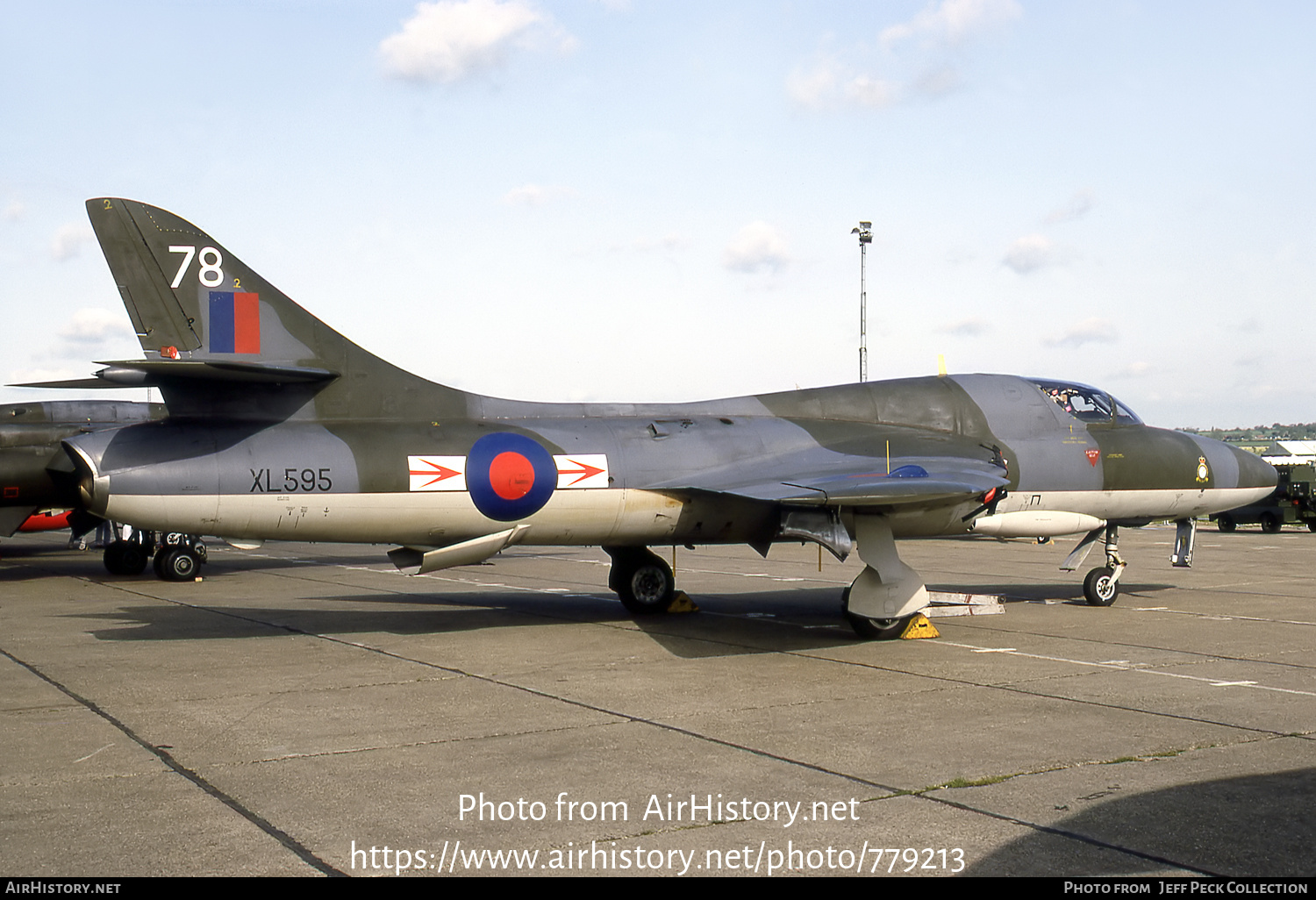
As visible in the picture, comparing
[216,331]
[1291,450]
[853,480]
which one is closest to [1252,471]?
[853,480]

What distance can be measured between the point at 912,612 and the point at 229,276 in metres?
8.34

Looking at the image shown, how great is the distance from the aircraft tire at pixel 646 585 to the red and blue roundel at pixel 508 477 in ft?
11.9

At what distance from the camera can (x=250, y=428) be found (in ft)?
36.8

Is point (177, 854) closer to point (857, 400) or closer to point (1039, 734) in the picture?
point (1039, 734)

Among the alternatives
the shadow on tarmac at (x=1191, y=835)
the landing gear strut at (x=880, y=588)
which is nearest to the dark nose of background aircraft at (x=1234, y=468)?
the landing gear strut at (x=880, y=588)

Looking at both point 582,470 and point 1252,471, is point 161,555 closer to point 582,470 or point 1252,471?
point 582,470

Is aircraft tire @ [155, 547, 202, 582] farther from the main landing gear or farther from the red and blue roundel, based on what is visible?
the red and blue roundel

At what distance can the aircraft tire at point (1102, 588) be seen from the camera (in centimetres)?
1570

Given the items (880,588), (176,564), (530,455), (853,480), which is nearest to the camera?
(530,455)

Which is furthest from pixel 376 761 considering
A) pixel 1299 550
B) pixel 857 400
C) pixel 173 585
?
pixel 1299 550

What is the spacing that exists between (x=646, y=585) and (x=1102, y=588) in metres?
6.58

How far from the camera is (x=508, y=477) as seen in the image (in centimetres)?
1184

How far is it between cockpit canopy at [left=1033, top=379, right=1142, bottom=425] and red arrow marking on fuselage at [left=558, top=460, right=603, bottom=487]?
A: 21.6ft

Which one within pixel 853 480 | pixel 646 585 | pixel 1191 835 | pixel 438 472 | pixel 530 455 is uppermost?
pixel 530 455
